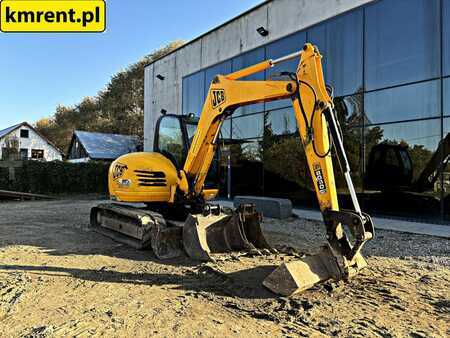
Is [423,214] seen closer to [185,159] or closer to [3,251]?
[185,159]

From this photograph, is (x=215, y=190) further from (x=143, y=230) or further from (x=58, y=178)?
(x=58, y=178)

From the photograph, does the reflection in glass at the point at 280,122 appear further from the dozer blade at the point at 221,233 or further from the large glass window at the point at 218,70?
the dozer blade at the point at 221,233

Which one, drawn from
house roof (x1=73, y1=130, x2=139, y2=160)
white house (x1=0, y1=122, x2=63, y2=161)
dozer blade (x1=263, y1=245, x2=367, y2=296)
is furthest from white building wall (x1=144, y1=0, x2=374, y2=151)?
white house (x1=0, y1=122, x2=63, y2=161)

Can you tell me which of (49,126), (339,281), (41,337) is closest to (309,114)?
(339,281)

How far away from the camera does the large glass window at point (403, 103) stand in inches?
384

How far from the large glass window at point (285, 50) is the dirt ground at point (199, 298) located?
8.28 meters

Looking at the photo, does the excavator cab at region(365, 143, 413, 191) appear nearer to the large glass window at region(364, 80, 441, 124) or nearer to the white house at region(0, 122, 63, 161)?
the large glass window at region(364, 80, 441, 124)

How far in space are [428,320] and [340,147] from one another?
6.96 ft

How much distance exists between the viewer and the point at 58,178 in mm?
19797

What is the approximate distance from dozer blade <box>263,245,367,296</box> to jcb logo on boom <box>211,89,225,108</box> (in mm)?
2986

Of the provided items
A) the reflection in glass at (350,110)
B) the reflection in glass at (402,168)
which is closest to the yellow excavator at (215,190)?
the reflection in glass at (402,168)

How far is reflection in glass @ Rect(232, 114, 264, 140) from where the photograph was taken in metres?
14.8

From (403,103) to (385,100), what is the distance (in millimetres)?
544

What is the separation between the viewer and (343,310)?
3785 millimetres
